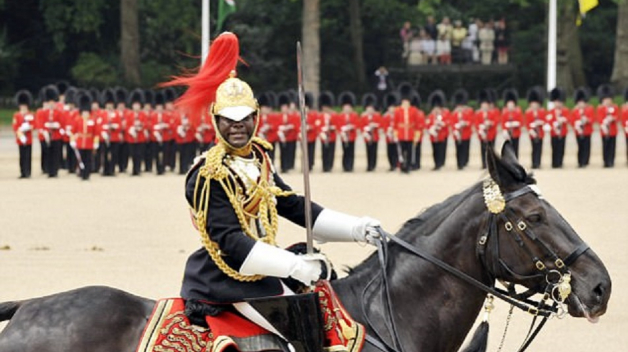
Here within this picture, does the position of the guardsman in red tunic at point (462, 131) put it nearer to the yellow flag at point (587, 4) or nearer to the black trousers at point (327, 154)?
the black trousers at point (327, 154)

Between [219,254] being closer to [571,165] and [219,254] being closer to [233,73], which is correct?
[233,73]

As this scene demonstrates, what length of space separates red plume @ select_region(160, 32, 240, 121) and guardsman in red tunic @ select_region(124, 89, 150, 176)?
54.3 ft

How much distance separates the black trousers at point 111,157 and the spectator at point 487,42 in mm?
17761

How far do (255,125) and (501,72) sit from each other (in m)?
33.3

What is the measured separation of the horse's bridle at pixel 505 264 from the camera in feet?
15.8

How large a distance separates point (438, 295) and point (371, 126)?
1741cm

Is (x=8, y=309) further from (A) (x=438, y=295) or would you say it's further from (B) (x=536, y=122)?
(B) (x=536, y=122)

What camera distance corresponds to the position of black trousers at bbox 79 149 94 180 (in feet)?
66.7

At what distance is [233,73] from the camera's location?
16.4 ft

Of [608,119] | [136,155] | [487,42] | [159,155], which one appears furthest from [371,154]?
[487,42]

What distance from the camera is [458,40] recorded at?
37.5 m

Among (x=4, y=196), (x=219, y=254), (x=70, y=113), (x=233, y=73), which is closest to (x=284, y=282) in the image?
(x=219, y=254)

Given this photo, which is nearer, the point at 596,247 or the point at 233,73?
the point at 233,73

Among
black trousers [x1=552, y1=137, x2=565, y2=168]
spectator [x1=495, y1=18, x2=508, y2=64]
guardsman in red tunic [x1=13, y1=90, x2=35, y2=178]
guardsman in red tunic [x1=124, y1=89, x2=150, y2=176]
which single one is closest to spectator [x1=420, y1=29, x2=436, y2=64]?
spectator [x1=495, y1=18, x2=508, y2=64]
